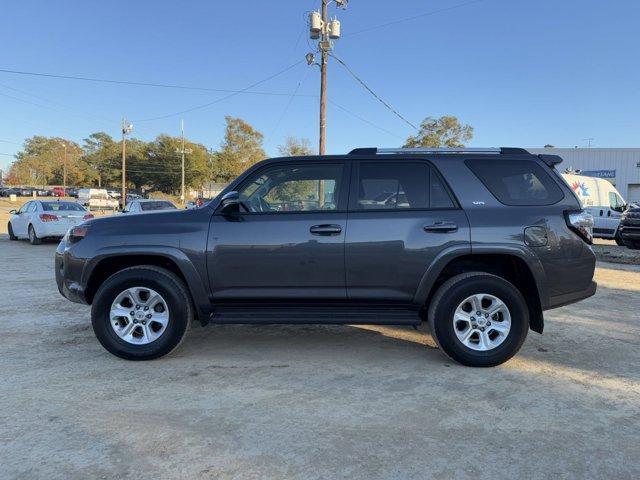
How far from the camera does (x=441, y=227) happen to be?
443 centimetres

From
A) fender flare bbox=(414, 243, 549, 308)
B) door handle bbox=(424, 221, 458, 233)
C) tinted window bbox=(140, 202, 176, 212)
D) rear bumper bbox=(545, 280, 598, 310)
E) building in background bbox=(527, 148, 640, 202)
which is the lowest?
rear bumper bbox=(545, 280, 598, 310)

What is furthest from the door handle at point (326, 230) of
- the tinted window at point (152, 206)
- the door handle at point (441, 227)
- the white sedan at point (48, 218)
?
the tinted window at point (152, 206)

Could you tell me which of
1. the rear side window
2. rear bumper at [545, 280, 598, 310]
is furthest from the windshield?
rear bumper at [545, 280, 598, 310]

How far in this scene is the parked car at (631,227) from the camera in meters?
13.0

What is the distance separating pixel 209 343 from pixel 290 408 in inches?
73.4

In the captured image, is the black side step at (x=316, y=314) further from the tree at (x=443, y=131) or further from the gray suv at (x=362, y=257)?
the tree at (x=443, y=131)

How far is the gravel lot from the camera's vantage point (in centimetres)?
285

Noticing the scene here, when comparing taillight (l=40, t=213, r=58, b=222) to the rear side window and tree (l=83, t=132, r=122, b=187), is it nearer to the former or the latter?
the rear side window

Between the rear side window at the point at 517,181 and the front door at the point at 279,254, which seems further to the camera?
the rear side window at the point at 517,181

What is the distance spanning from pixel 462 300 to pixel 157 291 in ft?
9.04

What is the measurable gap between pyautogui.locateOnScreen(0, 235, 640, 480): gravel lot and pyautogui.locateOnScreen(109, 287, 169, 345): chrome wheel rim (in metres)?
0.26

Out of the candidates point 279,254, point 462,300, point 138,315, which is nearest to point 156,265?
point 138,315

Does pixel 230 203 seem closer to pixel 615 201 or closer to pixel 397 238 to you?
pixel 397 238

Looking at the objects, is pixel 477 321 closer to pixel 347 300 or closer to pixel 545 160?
pixel 347 300
